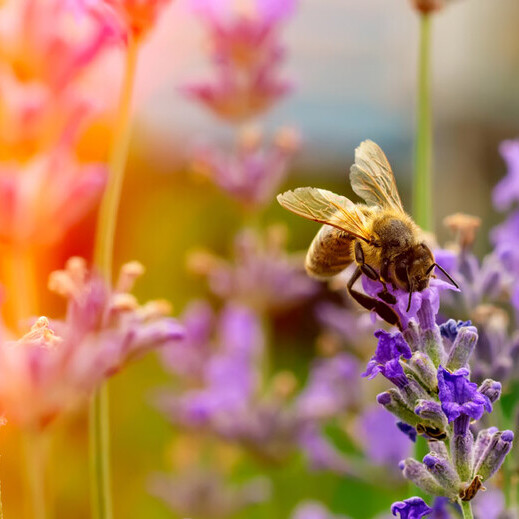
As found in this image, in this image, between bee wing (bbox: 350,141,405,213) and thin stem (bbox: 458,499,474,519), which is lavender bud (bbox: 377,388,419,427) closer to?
thin stem (bbox: 458,499,474,519)

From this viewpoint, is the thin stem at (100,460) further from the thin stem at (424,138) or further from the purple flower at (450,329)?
the thin stem at (424,138)

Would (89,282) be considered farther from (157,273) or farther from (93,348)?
(157,273)

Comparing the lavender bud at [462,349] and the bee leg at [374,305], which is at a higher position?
the bee leg at [374,305]

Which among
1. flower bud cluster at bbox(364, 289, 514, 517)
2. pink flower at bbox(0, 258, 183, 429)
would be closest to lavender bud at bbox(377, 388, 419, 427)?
flower bud cluster at bbox(364, 289, 514, 517)

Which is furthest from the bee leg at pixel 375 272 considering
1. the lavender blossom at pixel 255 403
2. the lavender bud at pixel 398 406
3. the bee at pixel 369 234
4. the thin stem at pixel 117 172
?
the lavender blossom at pixel 255 403

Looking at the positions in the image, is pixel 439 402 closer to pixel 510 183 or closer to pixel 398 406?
pixel 398 406

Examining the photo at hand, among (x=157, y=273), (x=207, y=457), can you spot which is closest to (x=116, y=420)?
(x=157, y=273)
